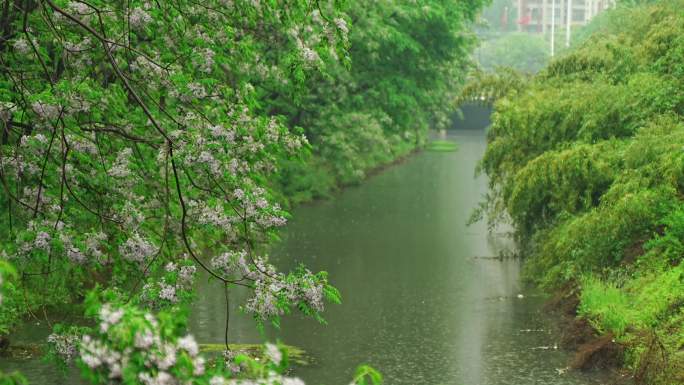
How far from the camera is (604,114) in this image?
18.7 meters

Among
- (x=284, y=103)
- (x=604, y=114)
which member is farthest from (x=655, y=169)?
(x=284, y=103)

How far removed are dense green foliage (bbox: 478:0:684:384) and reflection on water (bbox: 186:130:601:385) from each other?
968 mm

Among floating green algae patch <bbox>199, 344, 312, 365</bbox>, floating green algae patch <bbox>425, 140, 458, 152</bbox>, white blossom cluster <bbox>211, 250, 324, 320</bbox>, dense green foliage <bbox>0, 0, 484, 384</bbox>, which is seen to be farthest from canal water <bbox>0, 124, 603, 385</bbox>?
floating green algae patch <bbox>425, 140, 458, 152</bbox>

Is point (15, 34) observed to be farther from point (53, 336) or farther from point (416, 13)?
point (416, 13)

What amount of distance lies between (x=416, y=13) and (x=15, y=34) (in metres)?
23.0

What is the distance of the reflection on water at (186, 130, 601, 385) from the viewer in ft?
45.6

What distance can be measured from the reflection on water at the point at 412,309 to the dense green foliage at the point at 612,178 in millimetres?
968

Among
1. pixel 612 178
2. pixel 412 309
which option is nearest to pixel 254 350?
pixel 412 309

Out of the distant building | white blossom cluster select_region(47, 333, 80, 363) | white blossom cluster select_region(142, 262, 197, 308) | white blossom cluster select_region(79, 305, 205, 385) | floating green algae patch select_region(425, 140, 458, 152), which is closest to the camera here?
white blossom cluster select_region(79, 305, 205, 385)

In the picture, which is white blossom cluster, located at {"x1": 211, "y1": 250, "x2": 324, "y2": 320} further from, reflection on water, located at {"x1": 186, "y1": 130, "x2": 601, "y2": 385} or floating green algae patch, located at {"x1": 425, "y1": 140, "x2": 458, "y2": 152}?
floating green algae patch, located at {"x1": 425, "y1": 140, "x2": 458, "y2": 152}

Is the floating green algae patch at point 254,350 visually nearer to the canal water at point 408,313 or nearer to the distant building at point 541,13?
the canal water at point 408,313

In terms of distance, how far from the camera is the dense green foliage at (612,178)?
13367 mm

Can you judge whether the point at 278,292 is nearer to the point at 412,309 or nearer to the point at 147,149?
the point at 147,149

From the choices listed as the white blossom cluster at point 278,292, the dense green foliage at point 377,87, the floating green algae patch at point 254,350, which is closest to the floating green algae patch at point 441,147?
the dense green foliage at point 377,87
